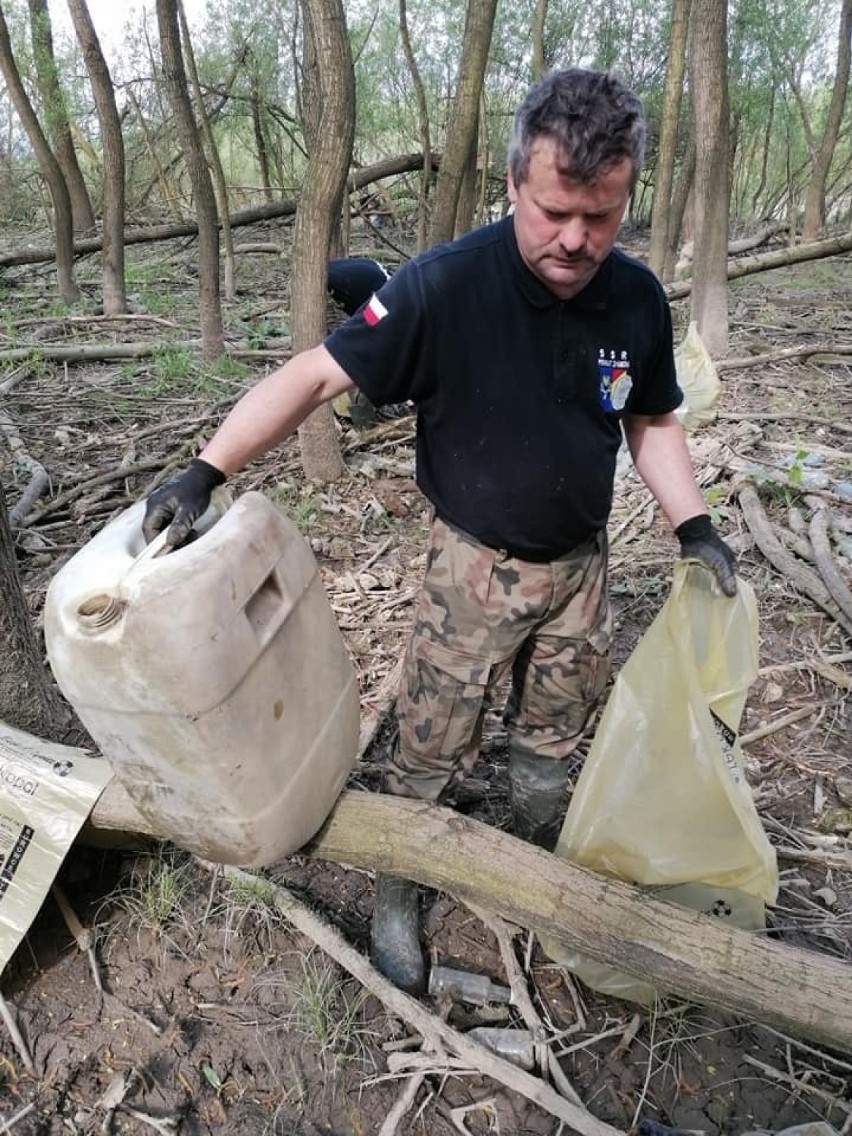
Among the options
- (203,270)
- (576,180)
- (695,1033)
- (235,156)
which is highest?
(235,156)

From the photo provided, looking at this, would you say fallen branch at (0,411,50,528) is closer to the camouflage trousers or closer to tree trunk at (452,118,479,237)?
the camouflage trousers

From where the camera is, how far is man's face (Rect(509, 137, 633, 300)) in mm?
1398

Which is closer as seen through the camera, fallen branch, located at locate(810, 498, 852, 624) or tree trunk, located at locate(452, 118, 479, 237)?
fallen branch, located at locate(810, 498, 852, 624)

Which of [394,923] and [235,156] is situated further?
[235,156]

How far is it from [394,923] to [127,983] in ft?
2.21

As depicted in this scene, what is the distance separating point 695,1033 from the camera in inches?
71.7

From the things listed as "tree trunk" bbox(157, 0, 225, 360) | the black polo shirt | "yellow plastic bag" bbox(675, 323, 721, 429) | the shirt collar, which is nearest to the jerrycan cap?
the black polo shirt

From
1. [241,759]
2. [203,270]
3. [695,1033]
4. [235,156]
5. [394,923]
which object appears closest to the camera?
[241,759]

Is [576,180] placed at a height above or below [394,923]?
above

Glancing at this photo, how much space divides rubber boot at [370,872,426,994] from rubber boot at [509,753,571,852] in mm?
359

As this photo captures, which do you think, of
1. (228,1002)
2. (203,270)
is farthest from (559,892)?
(203,270)

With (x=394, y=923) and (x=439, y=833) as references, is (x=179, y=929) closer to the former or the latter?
(x=394, y=923)

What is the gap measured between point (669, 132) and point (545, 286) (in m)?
7.23

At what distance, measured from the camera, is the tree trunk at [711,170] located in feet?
17.6
